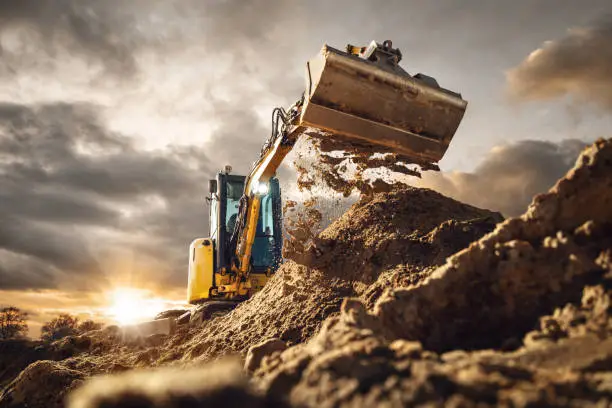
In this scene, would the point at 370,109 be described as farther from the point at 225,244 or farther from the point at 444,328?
the point at 225,244

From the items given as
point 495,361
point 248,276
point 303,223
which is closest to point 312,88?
point 303,223

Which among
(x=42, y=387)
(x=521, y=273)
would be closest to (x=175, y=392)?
(x=521, y=273)

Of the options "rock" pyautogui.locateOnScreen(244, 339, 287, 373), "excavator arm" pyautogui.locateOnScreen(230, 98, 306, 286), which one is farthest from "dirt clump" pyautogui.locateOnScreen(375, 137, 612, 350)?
"excavator arm" pyautogui.locateOnScreen(230, 98, 306, 286)

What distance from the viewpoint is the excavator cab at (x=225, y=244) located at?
10.5m

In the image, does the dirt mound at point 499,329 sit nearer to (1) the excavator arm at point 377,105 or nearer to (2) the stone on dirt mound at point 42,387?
(1) the excavator arm at point 377,105

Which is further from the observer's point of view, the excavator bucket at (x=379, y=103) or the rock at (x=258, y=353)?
the excavator bucket at (x=379, y=103)

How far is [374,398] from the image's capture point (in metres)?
1.57

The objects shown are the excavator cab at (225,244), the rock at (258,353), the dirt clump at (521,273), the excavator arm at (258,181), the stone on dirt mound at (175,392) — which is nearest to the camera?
the stone on dirt mound at (175,392)

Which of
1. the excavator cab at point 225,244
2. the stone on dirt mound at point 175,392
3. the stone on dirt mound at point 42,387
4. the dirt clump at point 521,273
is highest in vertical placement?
the excavator cab at point 225,244

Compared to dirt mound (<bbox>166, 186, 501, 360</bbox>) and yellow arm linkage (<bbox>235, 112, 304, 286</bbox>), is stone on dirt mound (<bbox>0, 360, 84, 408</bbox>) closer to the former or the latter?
dirt mound (<bbox>166, 186, 501, 360</bbox>)

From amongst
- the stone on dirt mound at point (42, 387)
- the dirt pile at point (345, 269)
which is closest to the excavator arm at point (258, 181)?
the dirt pile at point (345, 269)

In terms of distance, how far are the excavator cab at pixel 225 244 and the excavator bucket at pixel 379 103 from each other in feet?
13.7

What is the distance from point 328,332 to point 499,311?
1.31 meters

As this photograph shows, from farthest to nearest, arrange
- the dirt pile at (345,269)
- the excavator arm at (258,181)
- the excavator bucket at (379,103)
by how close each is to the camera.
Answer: the excavator arm at (258,181) < the excavator bucket at (379,103) < the dirt pile at (345,269)
